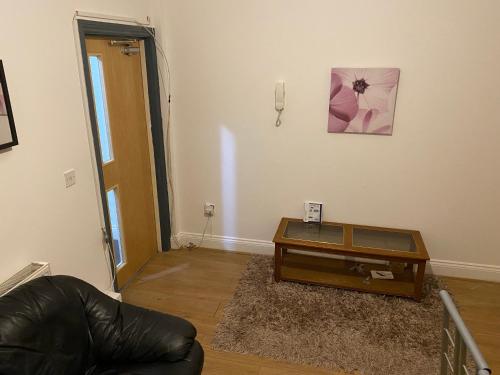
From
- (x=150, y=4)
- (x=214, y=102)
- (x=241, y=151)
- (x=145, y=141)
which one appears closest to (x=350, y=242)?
(x=241, y=151)

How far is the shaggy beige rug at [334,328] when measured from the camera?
2.40 m

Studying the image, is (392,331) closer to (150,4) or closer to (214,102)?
(214,102)

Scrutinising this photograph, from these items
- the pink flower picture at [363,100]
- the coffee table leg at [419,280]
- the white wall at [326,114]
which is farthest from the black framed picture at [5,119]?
the coffee table leg at [419,280]

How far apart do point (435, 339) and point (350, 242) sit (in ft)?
2.89

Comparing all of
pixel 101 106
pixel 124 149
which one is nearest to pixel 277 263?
pixel 124 149

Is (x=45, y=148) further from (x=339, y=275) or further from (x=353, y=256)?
(x=339, y=275)

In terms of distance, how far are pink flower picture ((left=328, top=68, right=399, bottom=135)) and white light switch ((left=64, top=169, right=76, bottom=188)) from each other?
1952 mm

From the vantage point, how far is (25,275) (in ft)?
6.52

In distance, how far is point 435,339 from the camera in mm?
2551

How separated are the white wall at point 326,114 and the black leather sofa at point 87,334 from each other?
175 centimetres

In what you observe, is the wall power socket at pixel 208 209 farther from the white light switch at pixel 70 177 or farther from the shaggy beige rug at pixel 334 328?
the white light switch at pixel 70 177

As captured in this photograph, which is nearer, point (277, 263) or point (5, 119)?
point (5, 119)

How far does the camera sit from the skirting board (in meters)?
3.21

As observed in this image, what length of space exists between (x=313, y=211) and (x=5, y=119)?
239 centimetres
